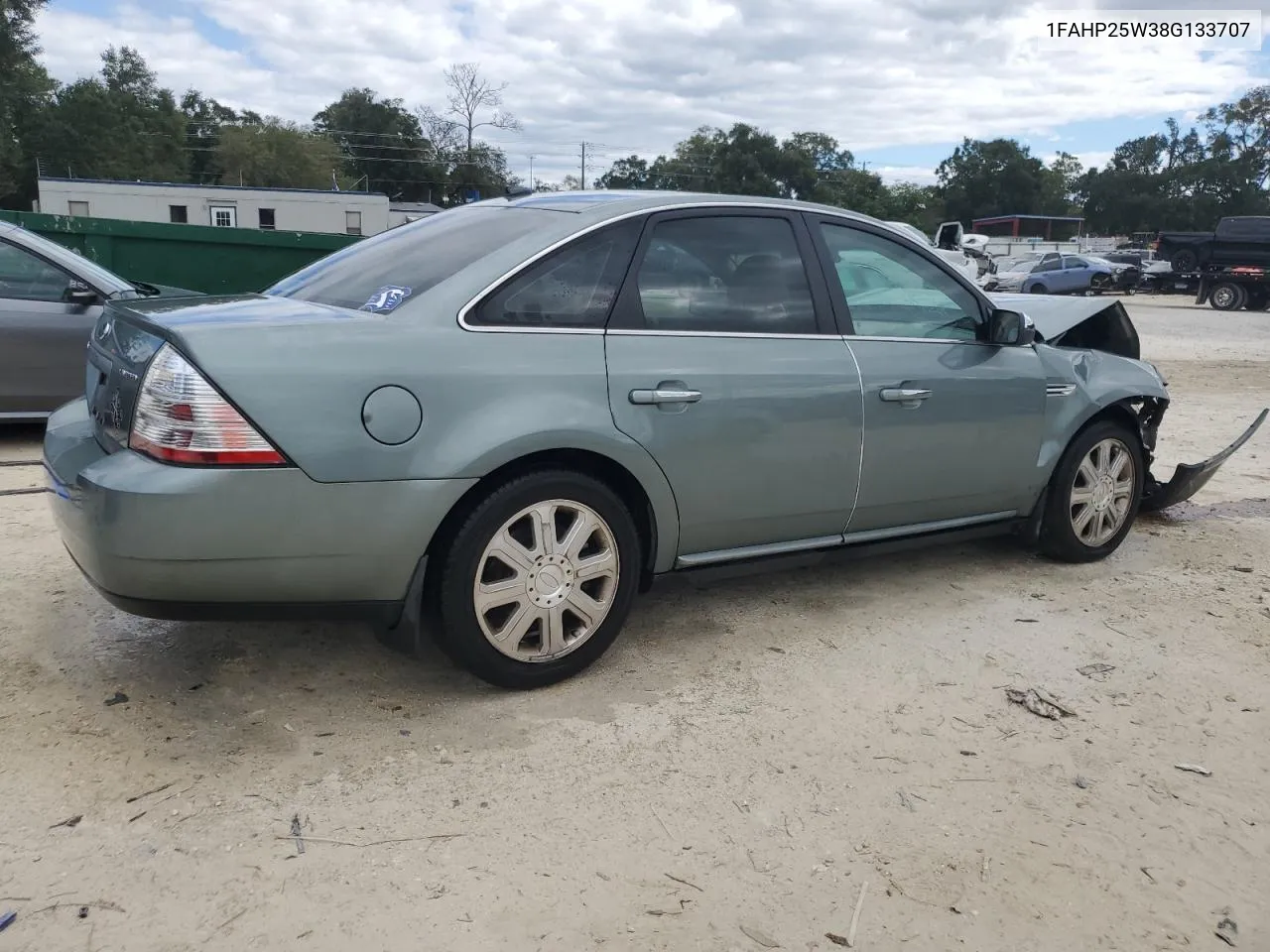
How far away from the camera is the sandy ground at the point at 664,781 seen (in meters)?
2.31

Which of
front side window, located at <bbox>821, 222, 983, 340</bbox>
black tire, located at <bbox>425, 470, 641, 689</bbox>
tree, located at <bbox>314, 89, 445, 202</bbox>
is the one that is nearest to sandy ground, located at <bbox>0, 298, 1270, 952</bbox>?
black tire, located at <bbox>425, 470, 641, 689</bbox>

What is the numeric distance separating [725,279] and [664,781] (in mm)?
1771

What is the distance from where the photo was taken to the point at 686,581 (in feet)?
12.2

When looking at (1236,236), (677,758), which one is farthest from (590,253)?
(1236,236)

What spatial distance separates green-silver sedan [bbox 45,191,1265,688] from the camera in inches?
110

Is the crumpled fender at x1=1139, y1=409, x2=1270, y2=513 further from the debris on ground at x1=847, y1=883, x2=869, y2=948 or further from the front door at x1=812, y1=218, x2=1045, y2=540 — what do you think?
the debris on ground at x1=847, y1=883, x2=869, y2=948

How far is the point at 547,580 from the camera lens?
3.23m

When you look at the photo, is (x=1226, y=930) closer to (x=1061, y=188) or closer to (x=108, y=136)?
(x=108, y=136)

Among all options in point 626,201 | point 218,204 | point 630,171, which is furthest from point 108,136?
point 626,201

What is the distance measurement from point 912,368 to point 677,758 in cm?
189

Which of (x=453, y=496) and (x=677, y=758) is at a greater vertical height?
(x=453, y=496)

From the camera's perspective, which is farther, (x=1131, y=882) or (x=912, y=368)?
(x=912, y=368)

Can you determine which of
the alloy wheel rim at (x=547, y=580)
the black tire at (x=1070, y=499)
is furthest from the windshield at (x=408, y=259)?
the black tire at (x=1070, y=499)

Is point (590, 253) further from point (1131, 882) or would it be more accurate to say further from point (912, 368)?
point (1131, 882)
